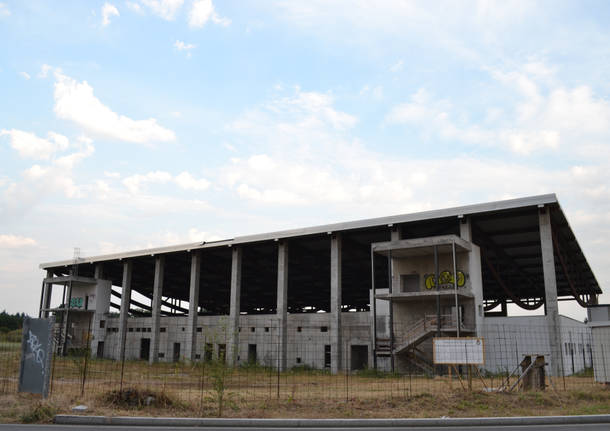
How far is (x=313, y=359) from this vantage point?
139 feet

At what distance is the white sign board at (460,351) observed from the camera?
16.8 meters

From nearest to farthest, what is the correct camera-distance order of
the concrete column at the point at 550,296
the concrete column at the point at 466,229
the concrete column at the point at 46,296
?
the concrete column at the point at 550,296
the concrete column at the point at 466,229
the concrete column at the point at 46,296

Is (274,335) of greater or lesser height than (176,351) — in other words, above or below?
above

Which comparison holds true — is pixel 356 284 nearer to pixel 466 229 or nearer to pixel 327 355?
pixel 327 355

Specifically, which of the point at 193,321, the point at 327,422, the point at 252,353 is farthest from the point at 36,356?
the point at 193,321

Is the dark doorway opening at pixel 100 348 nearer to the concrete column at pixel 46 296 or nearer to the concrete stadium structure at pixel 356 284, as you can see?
the concrete stadium structure at pixel 356 284

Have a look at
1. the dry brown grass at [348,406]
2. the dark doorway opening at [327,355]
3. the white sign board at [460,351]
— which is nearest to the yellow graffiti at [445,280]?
the dark doorway opening at [327,355]

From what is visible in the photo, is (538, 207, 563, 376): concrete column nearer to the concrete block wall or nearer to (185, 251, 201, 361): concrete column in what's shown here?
the concrete block wall

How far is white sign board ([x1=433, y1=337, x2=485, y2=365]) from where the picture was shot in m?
16.8

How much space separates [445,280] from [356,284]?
29.7m

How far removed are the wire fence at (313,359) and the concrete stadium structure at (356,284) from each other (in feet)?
0.50

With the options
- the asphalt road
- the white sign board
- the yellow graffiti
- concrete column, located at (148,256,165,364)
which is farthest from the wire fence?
the asphalt road

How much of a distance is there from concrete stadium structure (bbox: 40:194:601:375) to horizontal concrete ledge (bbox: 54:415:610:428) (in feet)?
5.92

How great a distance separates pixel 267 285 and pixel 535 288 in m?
32.2
